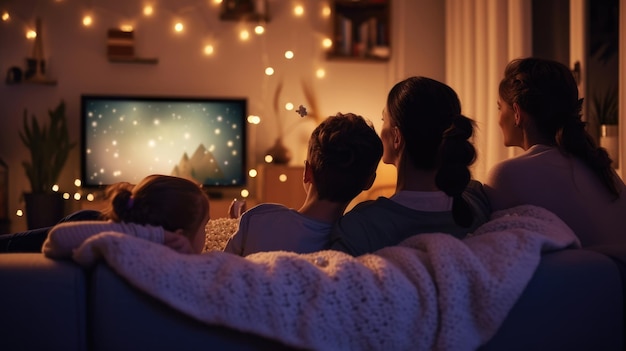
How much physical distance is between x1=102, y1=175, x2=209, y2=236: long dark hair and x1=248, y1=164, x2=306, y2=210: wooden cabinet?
149 inches

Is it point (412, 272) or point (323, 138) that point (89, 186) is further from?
point (412, 272)

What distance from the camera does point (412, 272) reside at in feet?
4.43

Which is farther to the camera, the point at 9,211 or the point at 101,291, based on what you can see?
the point at 9,211

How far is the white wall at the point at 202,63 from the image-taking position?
18.0 ft

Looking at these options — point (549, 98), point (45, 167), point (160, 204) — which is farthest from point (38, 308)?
point (45, 167)

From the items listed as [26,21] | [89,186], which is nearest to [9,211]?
[89,186]

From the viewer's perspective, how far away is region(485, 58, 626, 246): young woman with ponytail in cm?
193

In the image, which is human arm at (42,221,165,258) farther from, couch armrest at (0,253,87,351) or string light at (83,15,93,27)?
string light at (83,15,93,27)

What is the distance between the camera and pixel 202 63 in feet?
18.8

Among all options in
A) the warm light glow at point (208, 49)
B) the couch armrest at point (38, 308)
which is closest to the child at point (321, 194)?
the couch armrest at point (38, 308)

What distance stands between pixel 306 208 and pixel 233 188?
3.90 metres

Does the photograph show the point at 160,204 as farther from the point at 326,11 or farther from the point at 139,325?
the point at 326,11

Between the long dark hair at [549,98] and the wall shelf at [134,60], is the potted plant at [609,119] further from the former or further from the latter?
the wall shelf at [134,60]

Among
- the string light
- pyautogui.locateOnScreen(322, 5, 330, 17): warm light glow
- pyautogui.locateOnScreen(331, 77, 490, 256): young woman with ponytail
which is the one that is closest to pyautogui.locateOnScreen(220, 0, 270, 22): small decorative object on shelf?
pyautogui.locateOnScreen(322, 5, 330, 17): warm light glow
